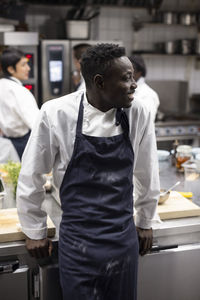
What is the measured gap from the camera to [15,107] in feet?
10.9

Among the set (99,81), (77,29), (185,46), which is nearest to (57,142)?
(99,81)

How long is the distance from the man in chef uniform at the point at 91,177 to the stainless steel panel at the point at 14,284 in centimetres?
21

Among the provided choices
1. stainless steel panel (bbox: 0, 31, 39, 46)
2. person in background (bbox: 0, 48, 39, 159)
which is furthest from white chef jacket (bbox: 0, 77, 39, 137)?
stainless steel panel (bbox: 0, 31, 39, 46)

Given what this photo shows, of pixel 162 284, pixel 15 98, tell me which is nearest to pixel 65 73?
pixel 15 98

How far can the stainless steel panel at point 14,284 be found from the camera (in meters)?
1.61

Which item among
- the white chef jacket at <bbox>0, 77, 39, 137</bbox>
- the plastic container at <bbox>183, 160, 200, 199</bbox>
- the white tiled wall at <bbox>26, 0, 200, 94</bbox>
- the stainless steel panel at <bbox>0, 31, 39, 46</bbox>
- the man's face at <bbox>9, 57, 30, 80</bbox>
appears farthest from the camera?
the white tiled wall at <bbox>26, 0, 200, 94</bbox>

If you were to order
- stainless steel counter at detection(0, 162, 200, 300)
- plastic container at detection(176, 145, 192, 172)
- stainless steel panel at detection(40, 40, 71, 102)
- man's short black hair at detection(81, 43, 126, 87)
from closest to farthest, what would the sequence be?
1. man's short black hair at detection(81, 43, 126, 87)
2. stainless steel counter at detection(0, 162, 200, 300)
3. plastic container at detection(176, 145, 192, 172)
4. stainless steel panel at detection(40, 40, 71, 102)

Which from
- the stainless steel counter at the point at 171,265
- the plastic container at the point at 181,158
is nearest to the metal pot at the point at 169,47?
the plastic container at the point at 181,158

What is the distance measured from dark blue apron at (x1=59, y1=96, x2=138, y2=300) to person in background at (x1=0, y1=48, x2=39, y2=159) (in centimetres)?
191

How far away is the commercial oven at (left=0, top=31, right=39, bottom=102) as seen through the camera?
4.04 m

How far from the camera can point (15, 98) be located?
3.31m

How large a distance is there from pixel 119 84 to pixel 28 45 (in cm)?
314

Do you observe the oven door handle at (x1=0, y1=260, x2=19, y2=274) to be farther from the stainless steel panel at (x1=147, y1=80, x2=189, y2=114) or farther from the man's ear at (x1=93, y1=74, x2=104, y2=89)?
the stainless steel panel at (x1=147, y1=80, x2=189, y2=114)

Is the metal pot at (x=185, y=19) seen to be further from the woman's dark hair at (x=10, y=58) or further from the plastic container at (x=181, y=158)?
the plastic container at (x=181, y=158)
